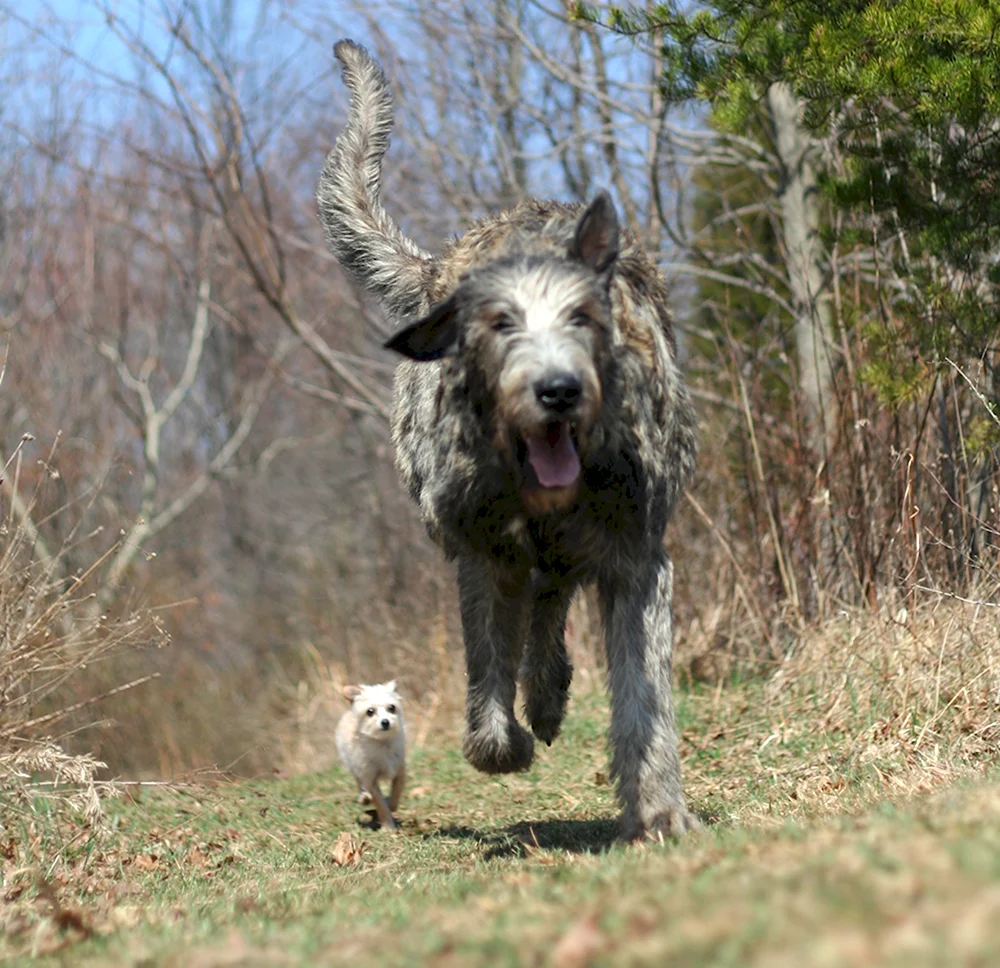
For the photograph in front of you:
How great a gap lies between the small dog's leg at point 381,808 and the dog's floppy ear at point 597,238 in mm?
3328

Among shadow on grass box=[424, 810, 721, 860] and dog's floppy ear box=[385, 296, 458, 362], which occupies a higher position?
dog's floppy ear box=[385, 296, 458, 362]

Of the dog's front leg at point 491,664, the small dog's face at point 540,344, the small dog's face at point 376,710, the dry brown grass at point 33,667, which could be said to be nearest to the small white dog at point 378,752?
the small dog's face at point 376,710

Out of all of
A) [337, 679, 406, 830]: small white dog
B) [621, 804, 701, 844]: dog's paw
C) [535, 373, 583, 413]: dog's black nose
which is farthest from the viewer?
[337, 679, 406, 830]: small white dog

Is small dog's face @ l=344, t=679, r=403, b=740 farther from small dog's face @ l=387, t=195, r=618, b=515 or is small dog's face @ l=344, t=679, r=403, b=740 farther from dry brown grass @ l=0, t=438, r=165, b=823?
small dog's face @ l=387, t=195, r=618, b=515

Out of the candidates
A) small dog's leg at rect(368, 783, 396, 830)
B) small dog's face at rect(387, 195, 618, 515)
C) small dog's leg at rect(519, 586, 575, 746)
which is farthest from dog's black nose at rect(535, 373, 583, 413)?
small dog's leg at rect(368, 783, 396, 830)

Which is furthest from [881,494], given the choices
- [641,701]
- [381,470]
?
[381,470]

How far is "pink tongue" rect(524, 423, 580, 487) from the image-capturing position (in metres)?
4.42

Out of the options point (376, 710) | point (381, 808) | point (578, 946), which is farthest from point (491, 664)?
point (578, 946)

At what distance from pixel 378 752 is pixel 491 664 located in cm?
214

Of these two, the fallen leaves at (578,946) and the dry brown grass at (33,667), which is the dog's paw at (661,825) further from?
the dry brown grass at (33,667)

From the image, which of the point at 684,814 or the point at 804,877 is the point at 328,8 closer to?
the point at 684,814

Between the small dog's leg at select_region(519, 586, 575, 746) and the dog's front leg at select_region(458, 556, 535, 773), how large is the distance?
0.64 metres

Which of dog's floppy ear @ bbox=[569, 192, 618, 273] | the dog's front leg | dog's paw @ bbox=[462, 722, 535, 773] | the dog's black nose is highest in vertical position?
dog's floppy ear @ bbox=[569, 192, 618, 273]

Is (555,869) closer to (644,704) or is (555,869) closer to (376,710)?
(644,704)
